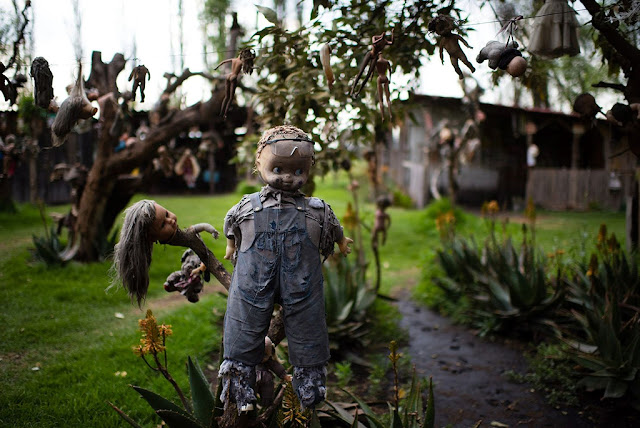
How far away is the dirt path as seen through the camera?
132 inches

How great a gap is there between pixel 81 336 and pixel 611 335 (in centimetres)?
394

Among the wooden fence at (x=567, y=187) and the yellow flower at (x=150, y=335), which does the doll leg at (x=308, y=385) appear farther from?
the wooden fence at (x=567, y=187)

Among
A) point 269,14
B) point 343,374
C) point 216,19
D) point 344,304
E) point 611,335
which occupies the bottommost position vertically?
point 343,374

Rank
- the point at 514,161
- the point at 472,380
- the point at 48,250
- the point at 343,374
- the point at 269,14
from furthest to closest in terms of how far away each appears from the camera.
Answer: the point at 514,161, the point at 48,250, the point at 472,380, the point at 343,374, the point at 269,14

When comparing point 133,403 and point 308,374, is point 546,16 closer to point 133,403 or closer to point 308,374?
point 308,374

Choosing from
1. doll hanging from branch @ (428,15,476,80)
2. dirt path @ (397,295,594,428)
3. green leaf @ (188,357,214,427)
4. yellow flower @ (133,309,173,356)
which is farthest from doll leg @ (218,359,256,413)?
dirt path @ (397,295,594,428)

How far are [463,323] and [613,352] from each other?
2.08m

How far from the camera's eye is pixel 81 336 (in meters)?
4.20

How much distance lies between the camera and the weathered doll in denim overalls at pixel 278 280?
199 cm

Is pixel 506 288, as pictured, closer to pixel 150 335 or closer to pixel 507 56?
pixel 507 56

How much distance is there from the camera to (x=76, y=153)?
11.2 m

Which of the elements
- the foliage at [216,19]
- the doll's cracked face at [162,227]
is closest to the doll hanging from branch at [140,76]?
the doll's cracked face at [162,227]

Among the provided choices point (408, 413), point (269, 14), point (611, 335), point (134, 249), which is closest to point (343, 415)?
point (408, 413)

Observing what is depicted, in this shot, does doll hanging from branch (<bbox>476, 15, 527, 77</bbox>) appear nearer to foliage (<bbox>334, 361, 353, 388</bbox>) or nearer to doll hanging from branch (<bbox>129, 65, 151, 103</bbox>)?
doll hanging from branch (<bbox>129, 65, 151, 103</bbox>)
